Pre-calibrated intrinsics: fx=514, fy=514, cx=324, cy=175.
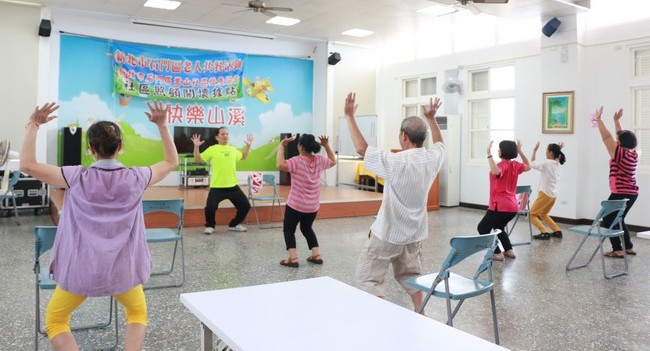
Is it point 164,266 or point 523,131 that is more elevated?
point 523,131

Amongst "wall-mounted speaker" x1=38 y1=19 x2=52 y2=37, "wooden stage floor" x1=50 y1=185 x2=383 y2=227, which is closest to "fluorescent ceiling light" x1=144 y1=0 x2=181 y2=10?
"wall-mounted speaker" x1=38 y1=19 x2=52 y2=37

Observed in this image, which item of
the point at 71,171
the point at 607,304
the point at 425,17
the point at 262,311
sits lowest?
the point at 607,304

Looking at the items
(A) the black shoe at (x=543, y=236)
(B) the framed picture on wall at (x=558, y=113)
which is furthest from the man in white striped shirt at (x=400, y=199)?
(B) the framed picture on wall at (x=558, y=113)

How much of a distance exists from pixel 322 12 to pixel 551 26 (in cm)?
388

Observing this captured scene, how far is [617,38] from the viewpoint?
782 centimetres

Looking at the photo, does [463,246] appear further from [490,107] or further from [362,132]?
[362,132]

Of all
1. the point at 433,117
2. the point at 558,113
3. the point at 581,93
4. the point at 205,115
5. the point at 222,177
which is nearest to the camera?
the point at 433,117

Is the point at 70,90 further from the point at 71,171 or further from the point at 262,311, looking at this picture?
the point at 262,311

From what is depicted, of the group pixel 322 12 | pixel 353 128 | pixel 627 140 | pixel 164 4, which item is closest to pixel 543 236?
pixel 627 140

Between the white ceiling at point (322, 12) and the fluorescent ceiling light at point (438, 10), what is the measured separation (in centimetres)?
15

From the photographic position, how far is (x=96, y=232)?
2010mm

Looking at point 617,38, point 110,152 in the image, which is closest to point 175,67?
point 617,38

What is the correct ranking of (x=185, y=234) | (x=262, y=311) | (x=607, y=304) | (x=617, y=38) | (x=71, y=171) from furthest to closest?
(x=617, y=38) → (x=185, y=234) → (x=607, y=304) → (x=71, y=171) → (x=262, y=311)

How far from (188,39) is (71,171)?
30.8 feet
